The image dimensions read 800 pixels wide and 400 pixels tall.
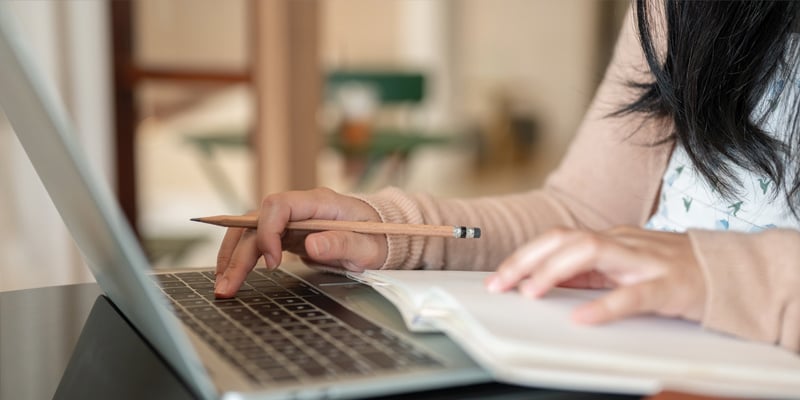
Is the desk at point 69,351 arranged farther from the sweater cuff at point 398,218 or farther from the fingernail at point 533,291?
the sweater cuff at point 398,218

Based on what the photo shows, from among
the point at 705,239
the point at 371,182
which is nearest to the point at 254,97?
the point at 705,239

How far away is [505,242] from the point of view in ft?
2.69

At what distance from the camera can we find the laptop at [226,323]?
1.26ft

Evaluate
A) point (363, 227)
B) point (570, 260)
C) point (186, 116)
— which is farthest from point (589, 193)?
point (186, 116)

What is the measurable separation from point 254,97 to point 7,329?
1.45m

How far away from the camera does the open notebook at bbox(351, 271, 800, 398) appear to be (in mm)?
399

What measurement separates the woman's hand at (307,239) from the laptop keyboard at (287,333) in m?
0.03

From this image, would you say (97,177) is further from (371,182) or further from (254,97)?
(371,182)

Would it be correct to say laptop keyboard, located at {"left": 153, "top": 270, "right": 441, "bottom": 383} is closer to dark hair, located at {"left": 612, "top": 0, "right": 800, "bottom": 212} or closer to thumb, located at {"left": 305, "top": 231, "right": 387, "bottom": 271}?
thumb, located at {"left": 305, "top": 231, "right": 387, "bottom": 271}

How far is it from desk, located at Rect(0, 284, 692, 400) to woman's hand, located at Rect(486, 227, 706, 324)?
68 mm

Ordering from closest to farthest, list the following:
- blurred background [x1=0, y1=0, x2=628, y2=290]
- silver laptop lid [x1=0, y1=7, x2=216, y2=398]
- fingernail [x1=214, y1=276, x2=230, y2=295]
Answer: silver laptop lid [x1=0, y1=7, x2=216, y2=398], fingernail [x1=214, y1=276, x2=230, y2=295], blurred background [x1=0, y1=0, x2=628, y2=290]

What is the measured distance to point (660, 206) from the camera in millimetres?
818

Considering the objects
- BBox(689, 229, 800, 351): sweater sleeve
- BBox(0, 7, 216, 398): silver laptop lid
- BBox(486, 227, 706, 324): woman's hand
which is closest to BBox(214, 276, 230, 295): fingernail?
BBox(0, 7, 216, 398): silver laptop lid

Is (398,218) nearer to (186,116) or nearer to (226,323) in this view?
(226,323)
